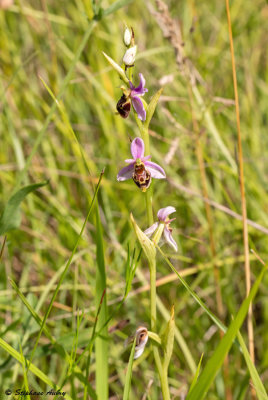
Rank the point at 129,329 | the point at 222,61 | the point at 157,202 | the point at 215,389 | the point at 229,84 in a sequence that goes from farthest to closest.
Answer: the point at 222,61 → the point at 229,84 → the point at 157,202 → the point at 129,329 → the point at 215,389

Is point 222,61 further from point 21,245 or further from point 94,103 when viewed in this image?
point 21,245

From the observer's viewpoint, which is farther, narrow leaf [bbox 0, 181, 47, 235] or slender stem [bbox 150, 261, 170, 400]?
narrow leaf [bbox 0, 181, 47, 235]

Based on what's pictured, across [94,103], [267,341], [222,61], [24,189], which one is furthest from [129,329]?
[222,61]

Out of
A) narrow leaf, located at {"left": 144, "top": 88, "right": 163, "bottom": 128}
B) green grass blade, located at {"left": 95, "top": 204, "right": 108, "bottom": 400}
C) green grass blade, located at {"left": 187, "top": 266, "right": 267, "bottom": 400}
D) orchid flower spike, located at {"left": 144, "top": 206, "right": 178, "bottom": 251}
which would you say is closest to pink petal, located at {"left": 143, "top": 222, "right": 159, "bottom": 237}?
orchid flower spike, located at {"left": 144, "top": 206, "right": 178, "bottom": 251}

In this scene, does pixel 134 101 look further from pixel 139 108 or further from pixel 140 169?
pixel 140 169

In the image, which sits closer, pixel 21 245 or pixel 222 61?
pixel 21 245

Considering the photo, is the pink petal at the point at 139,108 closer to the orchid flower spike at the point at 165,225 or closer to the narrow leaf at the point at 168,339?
the orchid flower spike at the point at 165,225

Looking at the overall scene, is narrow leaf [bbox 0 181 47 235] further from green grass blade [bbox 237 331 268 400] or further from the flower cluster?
green grass blade [bbox 237 331 268 400]

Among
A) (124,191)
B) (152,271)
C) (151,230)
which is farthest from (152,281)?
(124,191)
